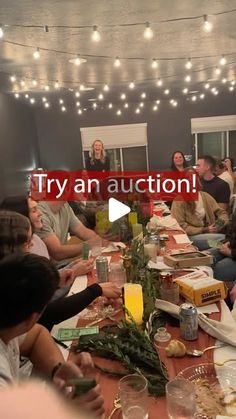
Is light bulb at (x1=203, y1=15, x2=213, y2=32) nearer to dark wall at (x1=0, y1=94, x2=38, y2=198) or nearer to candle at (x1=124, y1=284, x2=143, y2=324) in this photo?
candle at (x1=124, y1=284, x2=143, y2=324)

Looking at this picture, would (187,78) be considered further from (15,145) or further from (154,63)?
(15,145)

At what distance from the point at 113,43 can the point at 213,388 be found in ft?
12.8

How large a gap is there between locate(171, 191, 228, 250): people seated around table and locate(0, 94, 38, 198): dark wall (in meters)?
3.85

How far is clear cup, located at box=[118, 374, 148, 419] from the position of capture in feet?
3.31

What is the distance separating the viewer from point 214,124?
350 inches

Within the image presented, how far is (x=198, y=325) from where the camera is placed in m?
1.43

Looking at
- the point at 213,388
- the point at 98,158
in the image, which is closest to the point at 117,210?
the point at 213,388

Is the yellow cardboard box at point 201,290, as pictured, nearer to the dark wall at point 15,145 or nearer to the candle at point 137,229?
the candle at point 137,229

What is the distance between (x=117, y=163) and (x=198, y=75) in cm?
362

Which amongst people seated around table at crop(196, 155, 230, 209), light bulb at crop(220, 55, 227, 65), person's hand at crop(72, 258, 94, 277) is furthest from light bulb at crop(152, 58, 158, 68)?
person's hand at crop(72, 258, 94, 277)

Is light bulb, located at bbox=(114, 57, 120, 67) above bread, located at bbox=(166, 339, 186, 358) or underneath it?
above

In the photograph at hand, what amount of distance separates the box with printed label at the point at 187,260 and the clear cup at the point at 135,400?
112 centimetres

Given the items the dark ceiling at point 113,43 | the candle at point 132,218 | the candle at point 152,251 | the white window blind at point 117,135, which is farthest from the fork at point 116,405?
the white window blind at point 117,135

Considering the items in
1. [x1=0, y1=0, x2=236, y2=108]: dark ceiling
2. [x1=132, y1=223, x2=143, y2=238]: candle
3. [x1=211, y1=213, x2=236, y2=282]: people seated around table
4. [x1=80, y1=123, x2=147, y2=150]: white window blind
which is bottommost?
[x1=211, y1=213, x2=236, y2=282]: people seated around table
